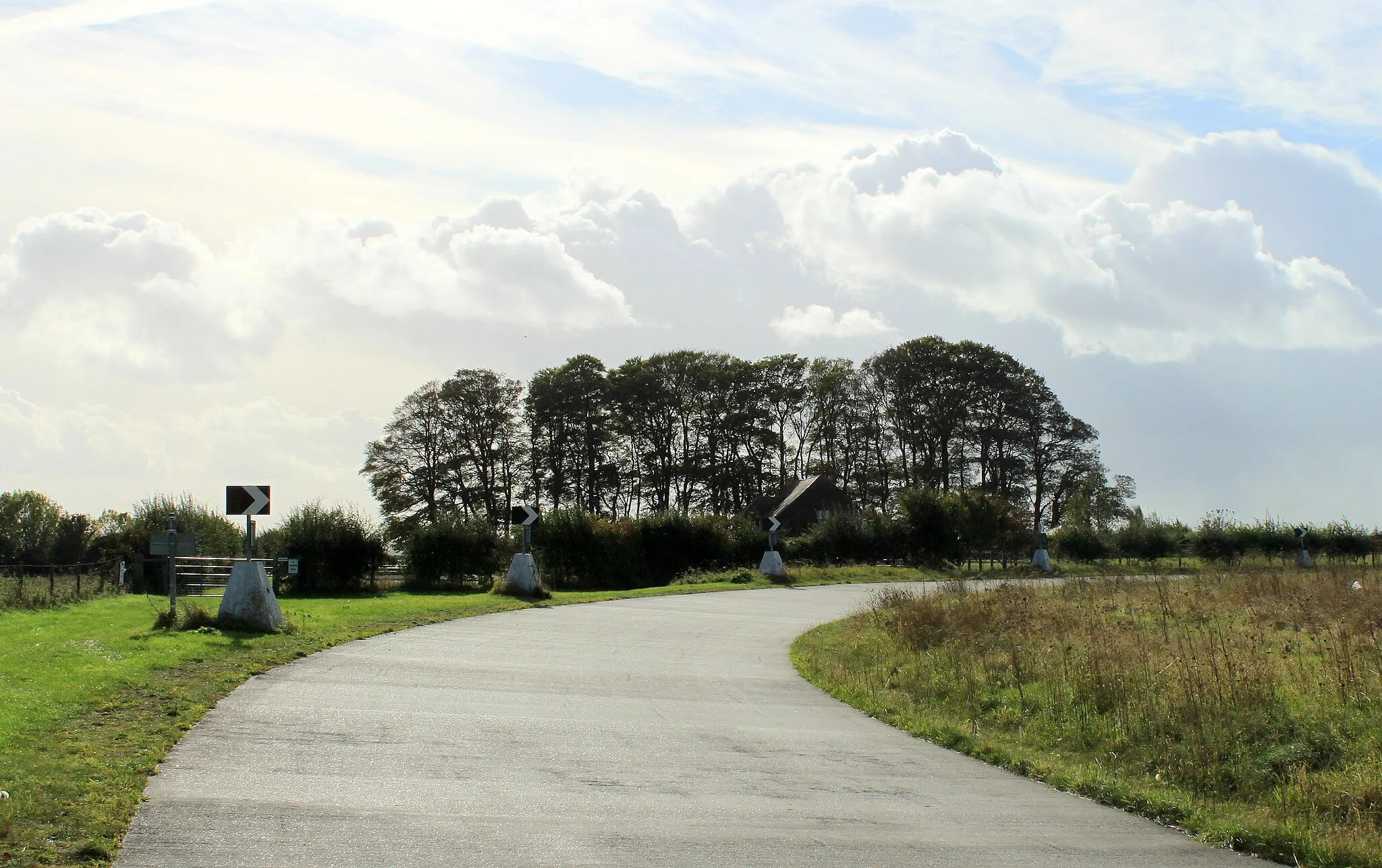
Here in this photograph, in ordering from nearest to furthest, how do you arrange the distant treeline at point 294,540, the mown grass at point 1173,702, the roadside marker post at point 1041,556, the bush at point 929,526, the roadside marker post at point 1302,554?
the mown grass at point 1173,702 < the distant treeline at point 294,540 < the roadside marker post at point 1041,556 < the roadside marker post at point 1302,554 < the bush at point 929,526

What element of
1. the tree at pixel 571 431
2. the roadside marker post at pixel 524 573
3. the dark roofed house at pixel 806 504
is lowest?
the roadside marker post at pixel 524 573

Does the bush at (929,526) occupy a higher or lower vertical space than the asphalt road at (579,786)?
higher

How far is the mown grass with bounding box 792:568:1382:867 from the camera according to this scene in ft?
25.8

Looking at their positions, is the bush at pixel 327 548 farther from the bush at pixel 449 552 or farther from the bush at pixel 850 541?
→ the bush at pixel 850 541

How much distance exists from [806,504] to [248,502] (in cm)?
4940

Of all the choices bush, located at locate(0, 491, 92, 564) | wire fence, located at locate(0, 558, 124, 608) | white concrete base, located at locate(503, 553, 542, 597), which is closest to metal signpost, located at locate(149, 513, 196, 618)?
wire fence, located at locate(0, 558, 124, 608)

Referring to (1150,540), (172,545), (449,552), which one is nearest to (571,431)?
(449,552)

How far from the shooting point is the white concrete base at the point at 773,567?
4009 centimetres

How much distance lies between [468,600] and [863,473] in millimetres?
45538

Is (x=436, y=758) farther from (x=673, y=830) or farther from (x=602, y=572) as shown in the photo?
(x=602, y=572)

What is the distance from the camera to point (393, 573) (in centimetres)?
4075

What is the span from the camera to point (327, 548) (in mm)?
37625

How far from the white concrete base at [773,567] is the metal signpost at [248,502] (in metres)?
24.1

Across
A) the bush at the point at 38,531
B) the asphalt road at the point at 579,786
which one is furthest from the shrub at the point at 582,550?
the bush at the point at 38,531
